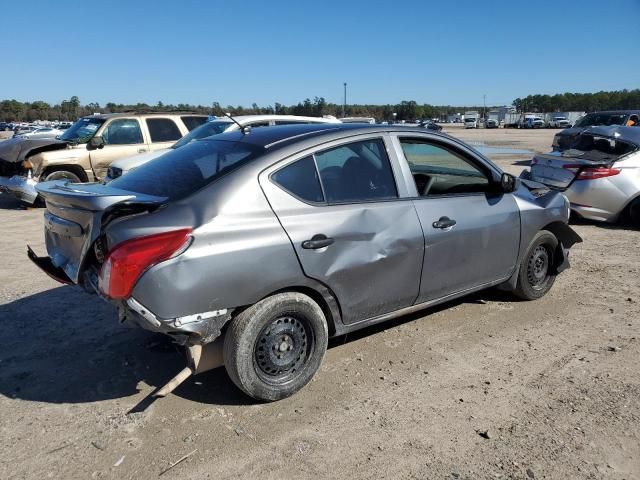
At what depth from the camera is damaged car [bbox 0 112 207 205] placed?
33.6ft

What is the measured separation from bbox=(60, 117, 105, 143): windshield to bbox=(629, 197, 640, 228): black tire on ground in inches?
386

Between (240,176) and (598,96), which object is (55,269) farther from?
(598,96)

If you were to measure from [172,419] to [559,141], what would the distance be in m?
16.0

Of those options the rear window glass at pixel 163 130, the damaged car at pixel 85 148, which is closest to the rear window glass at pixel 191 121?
the damaged car at pixel 85 148

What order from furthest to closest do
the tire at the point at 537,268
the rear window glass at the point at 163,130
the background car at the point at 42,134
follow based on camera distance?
the background car at the point at 42,134
the rear window glass at the point at 163,130
the tire at the point at 537,268

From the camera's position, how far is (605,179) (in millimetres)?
8062

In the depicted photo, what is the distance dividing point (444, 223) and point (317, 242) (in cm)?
119

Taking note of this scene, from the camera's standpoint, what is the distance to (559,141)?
16328mm

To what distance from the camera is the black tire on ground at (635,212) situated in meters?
8.15

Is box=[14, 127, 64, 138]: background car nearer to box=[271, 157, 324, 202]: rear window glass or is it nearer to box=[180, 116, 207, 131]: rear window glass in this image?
box=[180, 116, 207, 131]: rear window glass

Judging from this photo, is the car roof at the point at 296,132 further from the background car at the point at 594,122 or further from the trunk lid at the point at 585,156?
the background car at the point at 594,122

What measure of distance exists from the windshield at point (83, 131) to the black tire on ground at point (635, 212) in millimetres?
9798

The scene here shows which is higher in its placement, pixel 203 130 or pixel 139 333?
pixel 203 130

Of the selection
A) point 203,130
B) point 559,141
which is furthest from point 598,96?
point 203,130
